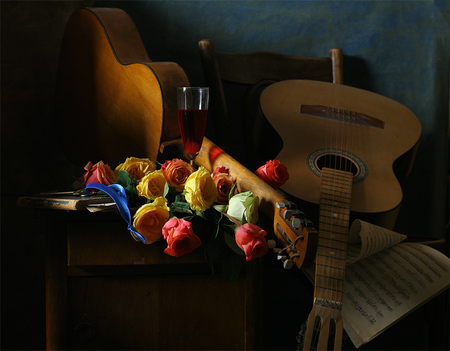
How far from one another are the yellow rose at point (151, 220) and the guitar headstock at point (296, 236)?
0.20 m

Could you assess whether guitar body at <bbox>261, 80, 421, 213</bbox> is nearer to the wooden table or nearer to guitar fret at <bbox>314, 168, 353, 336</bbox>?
guitar fret at <bbox>314, 168, 353, 336</bbox>

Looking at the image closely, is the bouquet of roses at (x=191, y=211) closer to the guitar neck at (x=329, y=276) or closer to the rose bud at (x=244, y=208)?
the rose bud at (x=244, y=208)

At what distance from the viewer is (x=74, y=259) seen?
0.85 meters

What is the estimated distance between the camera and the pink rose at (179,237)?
2.32 ft

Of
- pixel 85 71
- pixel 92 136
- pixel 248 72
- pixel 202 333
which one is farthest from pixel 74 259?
pixel 248 72

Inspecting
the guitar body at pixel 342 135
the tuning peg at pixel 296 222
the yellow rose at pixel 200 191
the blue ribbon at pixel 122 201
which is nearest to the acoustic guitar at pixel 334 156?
the guitar body at pixel 342 135

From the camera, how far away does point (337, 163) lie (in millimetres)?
1098

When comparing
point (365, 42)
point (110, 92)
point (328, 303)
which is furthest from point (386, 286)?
point (365, 42)

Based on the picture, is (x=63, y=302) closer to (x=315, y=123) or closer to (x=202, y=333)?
(x=202, y=333)

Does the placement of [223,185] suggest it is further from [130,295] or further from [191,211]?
[130,295]

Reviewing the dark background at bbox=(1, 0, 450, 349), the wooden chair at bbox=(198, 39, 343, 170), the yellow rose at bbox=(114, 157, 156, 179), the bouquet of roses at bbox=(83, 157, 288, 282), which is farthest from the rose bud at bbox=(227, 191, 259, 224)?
the dark background at bbox=(1, 0, 450, 349)

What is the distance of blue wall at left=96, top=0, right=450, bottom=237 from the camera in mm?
1513

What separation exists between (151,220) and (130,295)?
21 cm

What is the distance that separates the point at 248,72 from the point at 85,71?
0.51 meters
